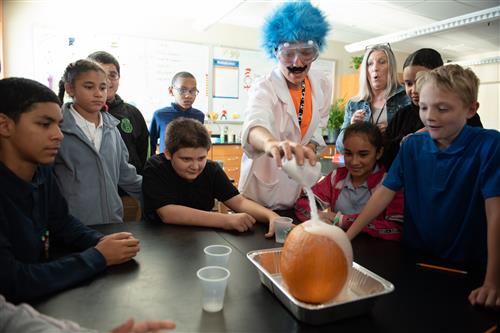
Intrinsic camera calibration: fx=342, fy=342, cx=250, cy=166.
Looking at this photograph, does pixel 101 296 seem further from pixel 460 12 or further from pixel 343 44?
pixel 343 44

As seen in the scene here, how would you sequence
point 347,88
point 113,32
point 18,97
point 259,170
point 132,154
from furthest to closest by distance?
point 347,88 < point 113,32 < point 132,154 < point 259,170 < point 18,97

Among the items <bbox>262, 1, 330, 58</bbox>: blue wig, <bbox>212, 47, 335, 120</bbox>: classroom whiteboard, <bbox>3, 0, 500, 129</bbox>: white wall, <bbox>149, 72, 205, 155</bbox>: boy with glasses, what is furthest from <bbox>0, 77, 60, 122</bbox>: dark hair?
<bbox>212, 47, 335, 120</bbox>: classroom whiteboard

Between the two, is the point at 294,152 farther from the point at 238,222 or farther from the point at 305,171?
the point at 238,222

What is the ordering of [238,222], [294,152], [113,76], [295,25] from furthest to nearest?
[113,76] < [295,25] < [238,222] < [294,152]

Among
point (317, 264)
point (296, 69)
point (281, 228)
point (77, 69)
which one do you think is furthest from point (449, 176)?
point (77, 69)

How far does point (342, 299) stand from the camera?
2.85 feet

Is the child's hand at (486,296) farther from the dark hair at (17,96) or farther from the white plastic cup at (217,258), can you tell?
the dark hair at (17,96)

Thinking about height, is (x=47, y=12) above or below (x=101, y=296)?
above

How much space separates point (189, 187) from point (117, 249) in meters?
0.69

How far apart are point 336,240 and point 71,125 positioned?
56.5 inches

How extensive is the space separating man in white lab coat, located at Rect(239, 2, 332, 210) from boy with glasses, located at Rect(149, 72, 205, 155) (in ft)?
6.05

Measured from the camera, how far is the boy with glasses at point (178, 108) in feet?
11.5

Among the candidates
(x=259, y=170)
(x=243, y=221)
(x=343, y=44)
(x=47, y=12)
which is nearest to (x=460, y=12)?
(x=343, y=44)

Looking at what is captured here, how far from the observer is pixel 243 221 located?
150cm
